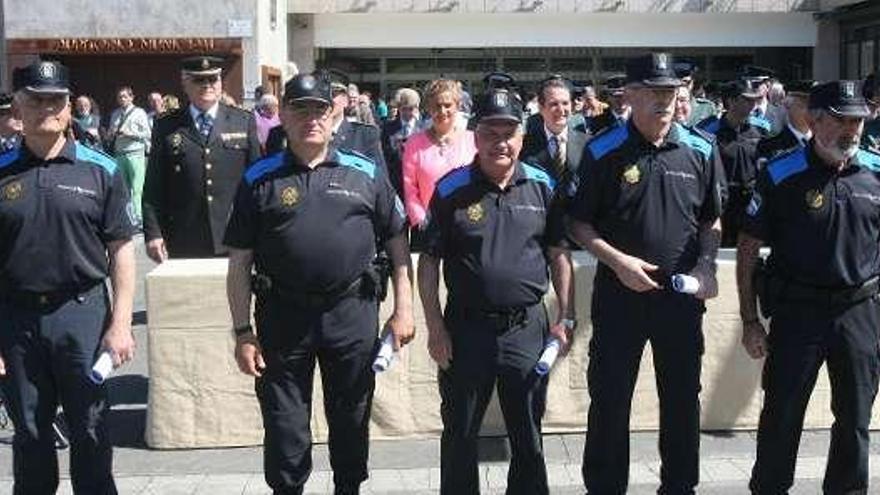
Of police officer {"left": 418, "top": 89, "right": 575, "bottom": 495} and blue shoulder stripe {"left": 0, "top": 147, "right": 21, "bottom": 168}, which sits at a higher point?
blue shoulder stripe {"left": 0, "top": 147, "right": 21, "bottom": 168}

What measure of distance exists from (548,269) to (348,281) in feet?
2.75

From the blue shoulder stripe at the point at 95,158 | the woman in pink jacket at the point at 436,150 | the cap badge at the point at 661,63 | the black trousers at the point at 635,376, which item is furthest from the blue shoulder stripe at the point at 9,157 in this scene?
the woman in pink jacket at the point at 436,150

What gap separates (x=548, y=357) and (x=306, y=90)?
4.68 feet

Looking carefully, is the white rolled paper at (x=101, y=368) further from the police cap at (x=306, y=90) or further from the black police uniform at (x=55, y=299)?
the police cap at (x=306, y=90)

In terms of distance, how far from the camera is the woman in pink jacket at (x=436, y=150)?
6695mm

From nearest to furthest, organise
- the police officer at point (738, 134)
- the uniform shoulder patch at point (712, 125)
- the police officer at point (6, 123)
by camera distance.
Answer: the police officer at point (6, 123) → the police officer at point (738, 134) → the uniform shoulder patch at point (712, 125)

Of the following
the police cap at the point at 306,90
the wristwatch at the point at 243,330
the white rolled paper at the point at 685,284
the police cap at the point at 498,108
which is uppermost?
the police cap at the point at 306,90

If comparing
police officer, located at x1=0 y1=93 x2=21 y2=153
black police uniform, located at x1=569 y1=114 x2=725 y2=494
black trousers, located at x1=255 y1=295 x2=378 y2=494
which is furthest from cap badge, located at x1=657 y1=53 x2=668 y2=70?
police officer, located at x1=0 y1=93 x2=21 y2=153

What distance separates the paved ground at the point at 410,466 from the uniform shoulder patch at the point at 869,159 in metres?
1.65

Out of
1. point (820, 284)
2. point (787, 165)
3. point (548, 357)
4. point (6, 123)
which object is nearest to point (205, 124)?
point (6, 123)

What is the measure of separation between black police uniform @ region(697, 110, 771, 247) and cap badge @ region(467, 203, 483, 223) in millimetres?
3032

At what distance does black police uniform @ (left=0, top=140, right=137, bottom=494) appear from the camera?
14.3ft

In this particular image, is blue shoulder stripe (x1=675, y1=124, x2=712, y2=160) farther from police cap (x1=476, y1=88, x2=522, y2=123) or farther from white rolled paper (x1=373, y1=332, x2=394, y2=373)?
white rolled paper (x1=373, y1=332, x2=394, y2=373)

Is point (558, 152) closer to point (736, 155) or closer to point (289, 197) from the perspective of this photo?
point (736, 155)
